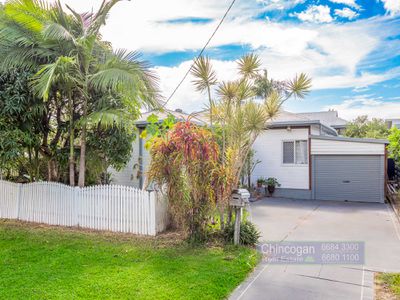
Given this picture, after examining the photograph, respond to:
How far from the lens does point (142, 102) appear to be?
7.43 m

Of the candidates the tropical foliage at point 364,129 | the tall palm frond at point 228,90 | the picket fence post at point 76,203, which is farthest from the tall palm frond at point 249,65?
the tropical foliage at point 364,129

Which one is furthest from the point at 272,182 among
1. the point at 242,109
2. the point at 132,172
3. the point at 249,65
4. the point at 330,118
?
the point at 330,118

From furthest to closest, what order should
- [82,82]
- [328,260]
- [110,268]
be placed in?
[82,82] → [328,260] → [110,268]

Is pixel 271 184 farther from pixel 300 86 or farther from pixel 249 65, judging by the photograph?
pixel 249 65

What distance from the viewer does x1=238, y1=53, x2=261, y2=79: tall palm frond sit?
6.18m

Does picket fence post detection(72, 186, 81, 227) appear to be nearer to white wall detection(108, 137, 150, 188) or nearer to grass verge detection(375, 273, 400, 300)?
white wall detection(108, 137, 150, 188)

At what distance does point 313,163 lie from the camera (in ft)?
42.1

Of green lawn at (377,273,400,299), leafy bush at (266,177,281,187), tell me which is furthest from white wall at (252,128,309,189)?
green lawn at (377,273,400,299)

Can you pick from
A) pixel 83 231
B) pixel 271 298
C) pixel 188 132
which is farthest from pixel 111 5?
pixel 271 298

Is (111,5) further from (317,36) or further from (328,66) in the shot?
(328,66)

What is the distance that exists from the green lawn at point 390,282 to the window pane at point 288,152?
8978 mm

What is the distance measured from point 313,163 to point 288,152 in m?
1.22

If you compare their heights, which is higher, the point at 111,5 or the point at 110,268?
the point at 111,5

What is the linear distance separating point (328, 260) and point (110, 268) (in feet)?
12.8
